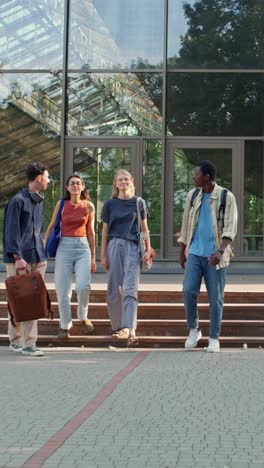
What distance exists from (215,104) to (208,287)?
762 cm

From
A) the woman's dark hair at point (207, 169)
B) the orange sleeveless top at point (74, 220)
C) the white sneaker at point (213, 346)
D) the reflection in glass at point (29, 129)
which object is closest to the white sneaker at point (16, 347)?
the orange sleeveless top at point (74, 220)

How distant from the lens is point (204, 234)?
8.09 metres

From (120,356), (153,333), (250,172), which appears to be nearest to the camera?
(120,356)

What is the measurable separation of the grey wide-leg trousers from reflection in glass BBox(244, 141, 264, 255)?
7.03m

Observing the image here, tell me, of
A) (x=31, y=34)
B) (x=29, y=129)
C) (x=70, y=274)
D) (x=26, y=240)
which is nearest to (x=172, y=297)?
(x=70, y=274)

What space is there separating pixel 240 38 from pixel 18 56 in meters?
4.36

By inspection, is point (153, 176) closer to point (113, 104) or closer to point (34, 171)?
point (113, 104)

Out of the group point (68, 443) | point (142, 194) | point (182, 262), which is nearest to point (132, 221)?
point (182, 262)

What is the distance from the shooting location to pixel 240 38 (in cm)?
1517

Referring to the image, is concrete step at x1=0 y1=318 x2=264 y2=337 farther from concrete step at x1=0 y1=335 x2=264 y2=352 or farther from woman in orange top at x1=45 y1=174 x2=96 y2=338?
woman in orange top at x1=45 y1=174 x2=96 y2=338

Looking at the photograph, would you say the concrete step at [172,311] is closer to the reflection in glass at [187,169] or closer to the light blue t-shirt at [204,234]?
the light blue t-shirt at [204,234]

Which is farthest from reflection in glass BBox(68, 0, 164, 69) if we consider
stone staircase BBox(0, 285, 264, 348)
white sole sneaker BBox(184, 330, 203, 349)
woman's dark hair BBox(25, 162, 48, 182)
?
white sole sneaker BBox(184, 330, 203, 349)

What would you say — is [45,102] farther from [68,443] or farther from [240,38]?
[68,443]

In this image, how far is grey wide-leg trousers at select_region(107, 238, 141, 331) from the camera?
8312mm
